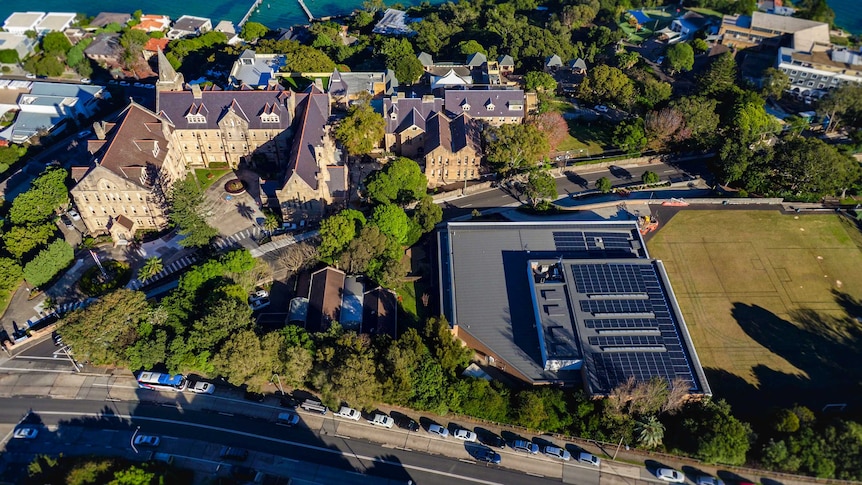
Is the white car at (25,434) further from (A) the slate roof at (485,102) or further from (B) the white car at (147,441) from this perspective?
(A) the slate roof at (485,102)

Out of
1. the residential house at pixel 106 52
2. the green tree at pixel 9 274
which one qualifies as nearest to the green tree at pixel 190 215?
the green tree at pixel 9 274

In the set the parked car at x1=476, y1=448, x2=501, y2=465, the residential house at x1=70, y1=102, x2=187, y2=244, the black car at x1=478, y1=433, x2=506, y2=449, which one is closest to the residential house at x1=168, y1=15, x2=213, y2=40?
the residential house at x1=70, y1=102, x2=187, y2=244

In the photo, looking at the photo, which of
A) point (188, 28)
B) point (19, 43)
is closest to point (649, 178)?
point (188, 28)

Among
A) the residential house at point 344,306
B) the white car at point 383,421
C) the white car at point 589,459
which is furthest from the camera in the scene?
the residential house at point 344,306

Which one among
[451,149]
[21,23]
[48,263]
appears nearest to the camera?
[48,263]

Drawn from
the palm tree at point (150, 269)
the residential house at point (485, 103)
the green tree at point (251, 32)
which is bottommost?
the palm tree at point (150, 269)

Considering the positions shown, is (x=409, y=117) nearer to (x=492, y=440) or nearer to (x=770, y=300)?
(x=492, y=440)

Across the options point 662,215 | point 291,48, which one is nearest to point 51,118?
point 291,48
